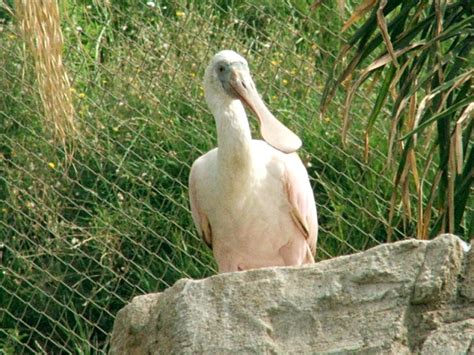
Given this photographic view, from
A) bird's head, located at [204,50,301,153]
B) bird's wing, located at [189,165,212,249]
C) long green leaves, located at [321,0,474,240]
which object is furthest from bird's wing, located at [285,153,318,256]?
long green leaves, located at [321,0,474,240]

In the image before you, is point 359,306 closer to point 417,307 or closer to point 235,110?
point 417,307

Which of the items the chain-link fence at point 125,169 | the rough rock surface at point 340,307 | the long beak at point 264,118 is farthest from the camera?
the chain-link fence at point 125,169

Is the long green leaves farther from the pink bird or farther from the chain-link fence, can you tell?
the chain-link fence

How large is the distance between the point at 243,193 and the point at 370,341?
2459 millimetres

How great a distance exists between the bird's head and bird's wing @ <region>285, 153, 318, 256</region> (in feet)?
0.48

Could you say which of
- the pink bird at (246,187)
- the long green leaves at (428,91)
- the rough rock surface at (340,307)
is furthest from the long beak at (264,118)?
the rough rock surface at (340,307)

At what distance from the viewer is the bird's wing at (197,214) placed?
240 inches

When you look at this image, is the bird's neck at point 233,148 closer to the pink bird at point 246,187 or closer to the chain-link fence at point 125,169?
the pink bird at point 246,187

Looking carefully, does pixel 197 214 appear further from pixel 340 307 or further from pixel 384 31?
pixel 340 307

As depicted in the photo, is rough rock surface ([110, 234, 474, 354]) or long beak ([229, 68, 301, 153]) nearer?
rough rock surface ([110, 234, 474, 354])

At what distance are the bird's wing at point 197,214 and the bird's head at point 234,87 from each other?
0.30m

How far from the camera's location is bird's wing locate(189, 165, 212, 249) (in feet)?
20.0

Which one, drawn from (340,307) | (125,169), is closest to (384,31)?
(340,307)

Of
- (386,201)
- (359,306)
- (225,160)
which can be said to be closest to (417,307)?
(359,306)
